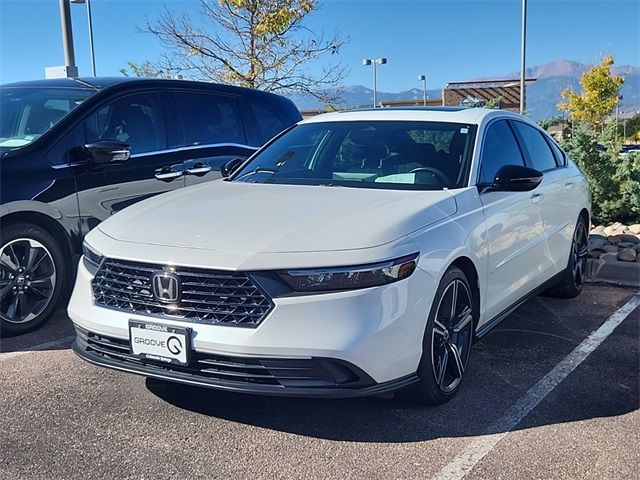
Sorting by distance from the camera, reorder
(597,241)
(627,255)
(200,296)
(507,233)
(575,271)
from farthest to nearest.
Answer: (597,241), (627,255), (575,271), (507,233), (200,296)

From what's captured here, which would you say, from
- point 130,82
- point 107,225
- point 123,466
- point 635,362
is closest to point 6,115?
point 130,82

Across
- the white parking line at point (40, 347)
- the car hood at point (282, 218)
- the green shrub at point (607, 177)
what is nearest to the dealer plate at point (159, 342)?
the car hood at point (282, 218)

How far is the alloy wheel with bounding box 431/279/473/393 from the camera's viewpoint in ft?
11.5

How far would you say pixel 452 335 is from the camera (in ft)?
11.9

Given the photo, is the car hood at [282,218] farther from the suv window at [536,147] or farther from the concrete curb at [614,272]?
the concrete curb at [614,272]

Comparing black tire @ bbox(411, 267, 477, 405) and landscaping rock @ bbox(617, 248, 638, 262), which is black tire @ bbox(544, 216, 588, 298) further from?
black tire @ bbox(411, 267, 477, 405)

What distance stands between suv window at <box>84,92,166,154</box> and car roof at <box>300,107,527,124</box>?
143 centimetres

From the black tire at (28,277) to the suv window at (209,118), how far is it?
164cm

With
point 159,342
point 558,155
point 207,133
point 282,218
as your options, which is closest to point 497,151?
point 558,155

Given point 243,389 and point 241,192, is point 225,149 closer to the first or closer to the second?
point 241,192

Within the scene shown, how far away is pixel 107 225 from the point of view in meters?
3.64

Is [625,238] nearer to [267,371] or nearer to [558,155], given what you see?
[558,155]

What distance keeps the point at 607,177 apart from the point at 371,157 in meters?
5.20

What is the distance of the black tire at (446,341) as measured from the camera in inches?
131
